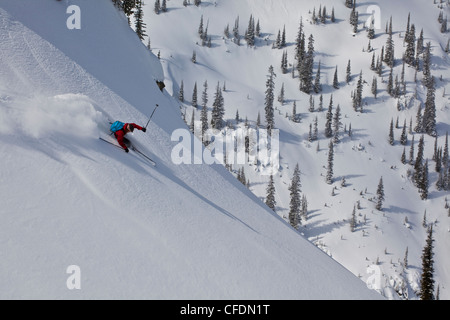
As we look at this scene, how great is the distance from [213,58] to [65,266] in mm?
128662

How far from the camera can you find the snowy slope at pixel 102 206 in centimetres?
682

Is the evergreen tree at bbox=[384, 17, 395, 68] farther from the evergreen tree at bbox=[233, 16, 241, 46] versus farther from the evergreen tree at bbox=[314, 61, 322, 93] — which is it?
the evergreen tree at bbox=[233, 16, 241, 46]

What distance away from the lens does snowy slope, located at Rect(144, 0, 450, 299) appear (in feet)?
237

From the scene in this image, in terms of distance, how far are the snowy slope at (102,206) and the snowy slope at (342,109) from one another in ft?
202

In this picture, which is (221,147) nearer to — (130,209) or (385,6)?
(130,209)

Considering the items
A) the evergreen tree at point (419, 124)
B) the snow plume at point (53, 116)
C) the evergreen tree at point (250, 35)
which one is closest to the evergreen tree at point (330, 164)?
the evergreen tree at point (419, 124)

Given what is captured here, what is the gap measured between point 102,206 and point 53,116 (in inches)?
138

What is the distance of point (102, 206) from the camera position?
8.38 metres

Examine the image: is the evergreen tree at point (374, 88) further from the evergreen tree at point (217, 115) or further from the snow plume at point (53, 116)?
the snow plume at point (53, 116)

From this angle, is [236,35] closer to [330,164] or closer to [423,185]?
[330,164]

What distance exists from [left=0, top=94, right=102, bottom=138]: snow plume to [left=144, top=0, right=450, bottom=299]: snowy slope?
215 ft

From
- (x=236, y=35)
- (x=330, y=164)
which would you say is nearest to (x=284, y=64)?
(x=236, y=35)

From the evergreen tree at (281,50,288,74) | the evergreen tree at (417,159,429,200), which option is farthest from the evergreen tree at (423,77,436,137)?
A: the evergreen tree at (281,50,288,74)

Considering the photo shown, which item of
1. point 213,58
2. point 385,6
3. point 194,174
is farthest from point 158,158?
point 385,6
